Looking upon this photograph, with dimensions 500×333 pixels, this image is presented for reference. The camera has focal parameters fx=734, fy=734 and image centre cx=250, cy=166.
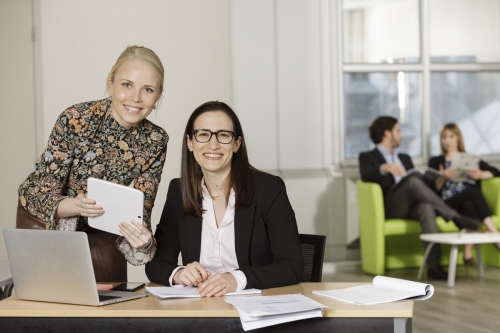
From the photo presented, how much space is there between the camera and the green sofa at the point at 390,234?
6.52 metres

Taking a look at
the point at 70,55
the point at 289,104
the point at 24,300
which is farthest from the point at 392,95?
the point at 24,300

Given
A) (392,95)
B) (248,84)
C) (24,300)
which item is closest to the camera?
(24,300)

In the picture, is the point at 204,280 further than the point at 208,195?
No

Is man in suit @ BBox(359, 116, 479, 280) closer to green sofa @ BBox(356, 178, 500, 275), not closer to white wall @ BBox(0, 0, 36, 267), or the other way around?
green sofa @ BBox(356, 178, 500, 275)

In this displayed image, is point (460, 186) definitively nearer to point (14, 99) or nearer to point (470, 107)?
point (470, 107)

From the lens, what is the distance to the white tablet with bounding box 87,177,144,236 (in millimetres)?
2279

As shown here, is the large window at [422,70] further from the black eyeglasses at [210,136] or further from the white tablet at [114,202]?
the white tablet at [114,202]

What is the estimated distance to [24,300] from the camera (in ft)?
7.08

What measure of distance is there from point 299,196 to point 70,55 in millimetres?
2522

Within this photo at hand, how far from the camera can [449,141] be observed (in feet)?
22.7

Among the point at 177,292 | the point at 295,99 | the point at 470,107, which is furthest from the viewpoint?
the point at 470,107

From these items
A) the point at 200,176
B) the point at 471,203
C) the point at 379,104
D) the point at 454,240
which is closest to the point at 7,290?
the point at 200,176

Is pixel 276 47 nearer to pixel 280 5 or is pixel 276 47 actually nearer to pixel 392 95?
pixel 280 5

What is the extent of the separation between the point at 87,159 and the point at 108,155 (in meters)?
0.08
